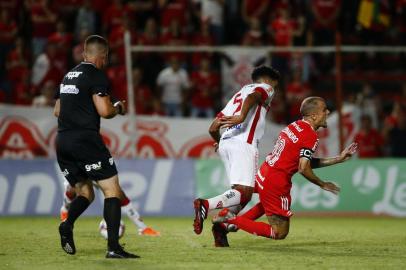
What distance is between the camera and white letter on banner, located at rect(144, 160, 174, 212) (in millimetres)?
16609

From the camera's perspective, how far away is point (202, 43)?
63.2ft

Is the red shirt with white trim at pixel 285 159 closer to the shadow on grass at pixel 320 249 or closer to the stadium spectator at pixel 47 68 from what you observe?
the shadow on grass at pixel 320 249

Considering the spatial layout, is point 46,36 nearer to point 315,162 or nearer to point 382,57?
point 382,57

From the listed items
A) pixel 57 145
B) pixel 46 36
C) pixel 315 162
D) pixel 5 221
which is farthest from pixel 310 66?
pixel 57 145

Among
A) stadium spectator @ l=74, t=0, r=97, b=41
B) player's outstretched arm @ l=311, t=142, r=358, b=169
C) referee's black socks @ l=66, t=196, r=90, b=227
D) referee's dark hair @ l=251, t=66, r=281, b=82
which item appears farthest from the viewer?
stadium spectator @ l=74, t=0, r=97, b=41

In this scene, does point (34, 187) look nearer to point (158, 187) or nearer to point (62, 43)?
point (158, 187)

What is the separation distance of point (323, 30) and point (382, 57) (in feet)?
4.67

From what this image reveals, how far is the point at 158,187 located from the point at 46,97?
9.81 ft

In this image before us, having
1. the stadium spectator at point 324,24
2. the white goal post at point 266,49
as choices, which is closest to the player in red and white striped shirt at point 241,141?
the white goal post at point 266,49

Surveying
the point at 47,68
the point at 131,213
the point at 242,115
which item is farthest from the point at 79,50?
the point at 242,115

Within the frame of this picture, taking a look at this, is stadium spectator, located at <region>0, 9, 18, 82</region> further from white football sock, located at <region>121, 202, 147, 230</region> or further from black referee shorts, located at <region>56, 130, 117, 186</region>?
black referee shorts, located at <region>56, 130, 117, 186</region>

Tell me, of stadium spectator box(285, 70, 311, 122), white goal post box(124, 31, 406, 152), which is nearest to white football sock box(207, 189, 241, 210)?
white goal post box(124, 31, 406, 152)

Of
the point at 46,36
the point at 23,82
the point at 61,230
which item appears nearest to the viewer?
the point at 61,230

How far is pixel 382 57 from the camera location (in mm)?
20656
